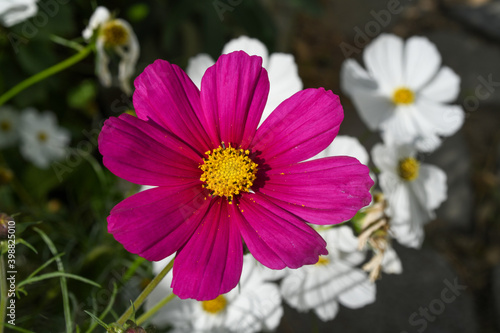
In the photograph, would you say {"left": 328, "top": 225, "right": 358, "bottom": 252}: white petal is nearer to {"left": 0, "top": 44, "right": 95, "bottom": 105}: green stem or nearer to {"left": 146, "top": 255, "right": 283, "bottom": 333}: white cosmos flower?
{"left": 146, "top": 255, "right": 283, "bottom": 333}: white cosmos flower

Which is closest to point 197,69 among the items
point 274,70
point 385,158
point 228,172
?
point 274,70

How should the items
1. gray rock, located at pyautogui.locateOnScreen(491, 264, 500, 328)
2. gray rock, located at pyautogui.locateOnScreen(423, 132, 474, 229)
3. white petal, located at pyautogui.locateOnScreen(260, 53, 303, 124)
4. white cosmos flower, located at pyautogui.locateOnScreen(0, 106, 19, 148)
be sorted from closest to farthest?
1. white petal, located at pyautogui.locateOnScreen(260, 53, 303, 124)
2. white cosmos flower, located at pyautogui.locateOnScreen(0, 106, 19, 148)
3. gray rock, located at pyautogui.locateOnScreen(491, 264, 500, 328)
4. gray rock, located at pyautogui.locateOnScreen(423, 132, 474, 229)

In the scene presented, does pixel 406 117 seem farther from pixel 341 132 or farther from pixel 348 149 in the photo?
pixel 341 132

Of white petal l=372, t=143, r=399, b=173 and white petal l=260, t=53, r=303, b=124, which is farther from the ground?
white petal l=260, t=53, r=303, b=124

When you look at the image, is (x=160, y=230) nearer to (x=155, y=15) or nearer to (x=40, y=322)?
(x=40, y=322)

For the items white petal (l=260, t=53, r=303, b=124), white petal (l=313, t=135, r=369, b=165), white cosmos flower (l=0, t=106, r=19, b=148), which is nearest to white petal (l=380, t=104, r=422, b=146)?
white petal (l=313, t=135, r=369, b=165)
